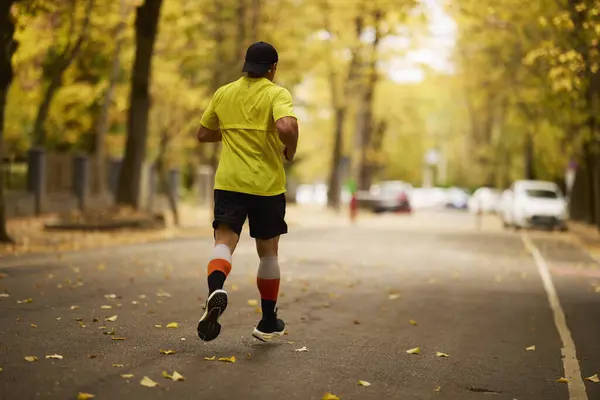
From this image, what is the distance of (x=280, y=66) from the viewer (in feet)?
114

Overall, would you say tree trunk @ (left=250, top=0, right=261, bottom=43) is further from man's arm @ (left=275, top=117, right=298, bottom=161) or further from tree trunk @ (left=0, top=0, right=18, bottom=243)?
man's arm @ (left=275, top=117, right=298, bottom=161)

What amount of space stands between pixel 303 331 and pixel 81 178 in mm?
24065

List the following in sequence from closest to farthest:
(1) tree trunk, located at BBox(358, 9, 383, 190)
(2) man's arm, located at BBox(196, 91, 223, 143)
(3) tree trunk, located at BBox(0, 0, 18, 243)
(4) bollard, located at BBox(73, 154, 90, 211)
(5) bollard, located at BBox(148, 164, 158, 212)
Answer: (2) man's arm, located at BBox(196, 91, 223, 143) → (3) tree trunk, located at BBox(0, 0, 18, 243) → (4) bollard, located at BBox(73, 154, 90, 211) → (5) bollard, located at BBox(148, 164, 158, 212) → (1) tree trunk, located at BBox(358, 9, 383, 190)

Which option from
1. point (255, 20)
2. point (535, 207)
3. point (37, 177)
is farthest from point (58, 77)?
point (535, 207)

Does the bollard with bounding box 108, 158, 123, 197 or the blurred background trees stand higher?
the blurred background trees

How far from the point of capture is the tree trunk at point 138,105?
24.5 meters

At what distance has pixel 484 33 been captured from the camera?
104ft

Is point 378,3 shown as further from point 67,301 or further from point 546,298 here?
point 67,301

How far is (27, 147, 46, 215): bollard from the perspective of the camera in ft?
Result: 90.8

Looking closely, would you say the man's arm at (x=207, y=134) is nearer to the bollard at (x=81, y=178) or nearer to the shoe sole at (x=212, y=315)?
the shoe sole at (x=212, y=315)

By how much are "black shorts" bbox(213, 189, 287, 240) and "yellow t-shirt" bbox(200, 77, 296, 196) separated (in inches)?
2.1

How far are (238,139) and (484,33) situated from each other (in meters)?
25.9

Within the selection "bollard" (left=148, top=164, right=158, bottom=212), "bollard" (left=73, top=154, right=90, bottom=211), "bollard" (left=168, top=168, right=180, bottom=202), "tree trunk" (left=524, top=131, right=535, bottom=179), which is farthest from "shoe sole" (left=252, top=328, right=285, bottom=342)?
"tree trunk" (left=524, top=131, right=535, bottom=179)

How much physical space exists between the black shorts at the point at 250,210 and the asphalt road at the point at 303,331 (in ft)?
2.82
